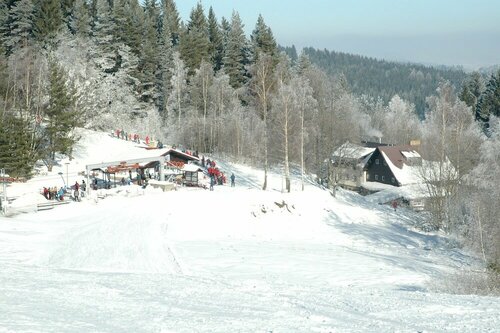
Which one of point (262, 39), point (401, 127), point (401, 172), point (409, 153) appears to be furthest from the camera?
point (401, 127)

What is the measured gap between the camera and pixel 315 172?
171 feet

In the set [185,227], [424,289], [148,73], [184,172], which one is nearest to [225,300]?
[424,289]

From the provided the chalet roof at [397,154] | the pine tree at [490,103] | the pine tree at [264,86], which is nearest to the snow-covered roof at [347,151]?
the pine tree at [264,86]

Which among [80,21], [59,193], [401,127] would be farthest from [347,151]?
[401,127]

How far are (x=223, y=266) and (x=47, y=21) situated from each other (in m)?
46.6

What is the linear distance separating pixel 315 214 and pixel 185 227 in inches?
342

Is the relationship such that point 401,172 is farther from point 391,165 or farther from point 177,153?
point 177,153

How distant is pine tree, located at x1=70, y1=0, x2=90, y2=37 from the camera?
196ft

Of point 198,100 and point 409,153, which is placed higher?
point 198,100

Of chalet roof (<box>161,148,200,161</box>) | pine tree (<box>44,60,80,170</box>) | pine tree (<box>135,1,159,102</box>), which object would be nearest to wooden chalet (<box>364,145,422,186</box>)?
chalet roof (<box>161,148,200,161</box>)

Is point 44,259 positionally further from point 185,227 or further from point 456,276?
point 456,276

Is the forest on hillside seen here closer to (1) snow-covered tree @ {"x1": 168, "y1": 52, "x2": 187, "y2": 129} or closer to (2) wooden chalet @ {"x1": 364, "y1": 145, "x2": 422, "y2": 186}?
(1) snow-covered tree @ {"x1": 168, "y1": 52, "x2": 187, "y2": 129}

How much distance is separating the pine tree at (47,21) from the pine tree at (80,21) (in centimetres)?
171

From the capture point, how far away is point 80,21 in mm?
59688
